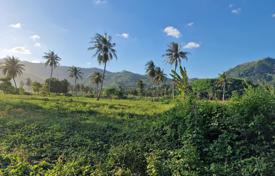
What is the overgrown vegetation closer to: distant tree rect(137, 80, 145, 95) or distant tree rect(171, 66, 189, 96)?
distant tree rect(171, 66, 189, 96)

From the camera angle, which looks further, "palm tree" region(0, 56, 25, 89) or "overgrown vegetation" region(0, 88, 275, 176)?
"palm tree" region(0, 56, 25, 89)

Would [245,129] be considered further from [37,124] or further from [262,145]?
[37,124]

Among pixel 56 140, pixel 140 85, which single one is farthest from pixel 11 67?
pixel 56 140

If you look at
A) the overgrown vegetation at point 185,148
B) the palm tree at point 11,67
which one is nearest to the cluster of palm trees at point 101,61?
the palm tree at point 11,67

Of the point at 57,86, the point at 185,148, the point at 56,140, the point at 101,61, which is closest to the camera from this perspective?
the point at 185,148

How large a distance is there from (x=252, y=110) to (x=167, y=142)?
12.0 feet

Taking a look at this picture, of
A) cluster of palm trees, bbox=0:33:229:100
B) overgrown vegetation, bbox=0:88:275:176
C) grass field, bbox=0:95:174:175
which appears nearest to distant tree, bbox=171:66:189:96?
overgrown vegetation, bbox=0:88:275:176

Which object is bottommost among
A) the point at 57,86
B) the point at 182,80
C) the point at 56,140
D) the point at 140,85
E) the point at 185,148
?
the point at 56,140

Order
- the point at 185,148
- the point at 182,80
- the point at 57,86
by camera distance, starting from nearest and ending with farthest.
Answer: the point at 185,148, the point at 182,80, the point at 57,86

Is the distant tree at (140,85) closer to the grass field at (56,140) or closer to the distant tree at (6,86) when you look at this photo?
→ the distant tree at (6,86)

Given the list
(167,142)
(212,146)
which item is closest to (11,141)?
(167,142)

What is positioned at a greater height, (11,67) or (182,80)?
(11,67)

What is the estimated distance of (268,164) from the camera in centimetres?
755

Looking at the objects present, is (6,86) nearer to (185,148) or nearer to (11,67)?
(11,67)
